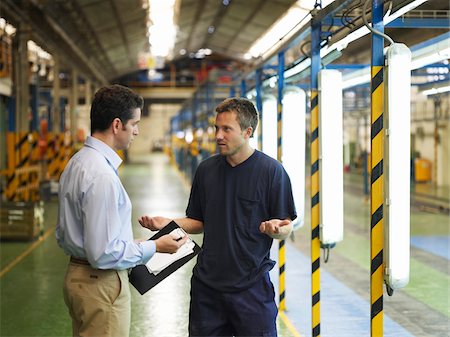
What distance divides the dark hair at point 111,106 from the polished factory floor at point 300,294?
3497 millimetres

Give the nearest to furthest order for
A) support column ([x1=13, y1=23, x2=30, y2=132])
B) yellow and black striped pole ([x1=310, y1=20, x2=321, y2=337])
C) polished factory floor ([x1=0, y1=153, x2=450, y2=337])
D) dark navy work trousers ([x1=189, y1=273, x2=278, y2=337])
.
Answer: dark navy work trousers ([x1=189, y1=273, x2=278, y2=337]), yellow and black striped pole ([x1=310, y1=20, x2=321, y2=337]), polished factory floor ([x1=0, y1=153, x2=450, y2=337]), support column ([x1=13, y1=23, x2=30, y2=132])

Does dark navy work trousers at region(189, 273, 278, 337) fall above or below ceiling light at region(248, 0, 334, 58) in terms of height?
below

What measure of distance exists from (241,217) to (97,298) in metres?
0.87

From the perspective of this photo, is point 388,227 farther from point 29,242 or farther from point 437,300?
point 29,242

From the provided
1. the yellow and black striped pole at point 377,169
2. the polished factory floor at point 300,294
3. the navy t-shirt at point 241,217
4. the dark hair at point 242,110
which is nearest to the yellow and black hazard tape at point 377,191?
the yellow and black striped pole at point 377,169

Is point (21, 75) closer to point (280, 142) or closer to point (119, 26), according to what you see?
point (280, 142)

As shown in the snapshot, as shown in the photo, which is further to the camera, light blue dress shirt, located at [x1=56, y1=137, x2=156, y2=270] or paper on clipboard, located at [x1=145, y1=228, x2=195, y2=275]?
paper on clipboard, located at [x1=145, y1=228, x2=195, y2=275]

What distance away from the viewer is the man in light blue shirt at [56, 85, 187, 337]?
324cm

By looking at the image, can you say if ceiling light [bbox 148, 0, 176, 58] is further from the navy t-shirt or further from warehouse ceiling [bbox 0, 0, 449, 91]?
the navy t-shirt

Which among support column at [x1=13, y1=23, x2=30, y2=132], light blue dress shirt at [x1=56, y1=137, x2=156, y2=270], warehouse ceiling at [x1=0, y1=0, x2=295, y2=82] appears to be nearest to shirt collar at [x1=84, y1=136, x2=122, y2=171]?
light blue dress shirt at [x1=56, y1=137, x2=156, y2=270]

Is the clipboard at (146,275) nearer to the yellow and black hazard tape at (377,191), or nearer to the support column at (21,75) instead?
the yellow and black hazard tape at (377,191)

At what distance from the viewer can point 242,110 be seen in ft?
12.3

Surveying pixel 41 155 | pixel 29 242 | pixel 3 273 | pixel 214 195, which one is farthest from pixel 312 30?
pixel 41 155

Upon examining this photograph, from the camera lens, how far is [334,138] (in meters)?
5.41
